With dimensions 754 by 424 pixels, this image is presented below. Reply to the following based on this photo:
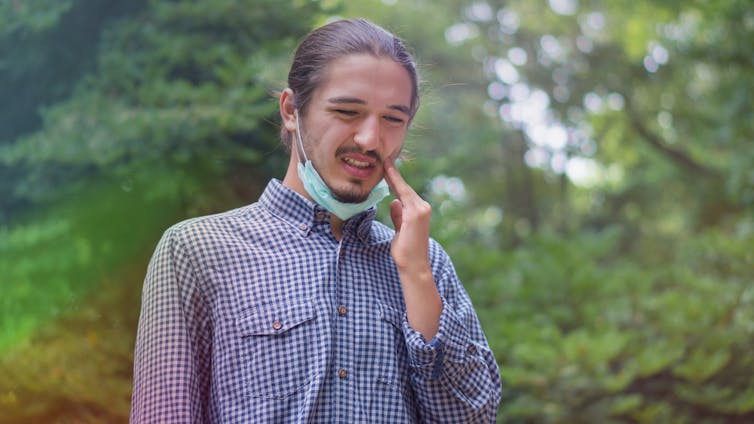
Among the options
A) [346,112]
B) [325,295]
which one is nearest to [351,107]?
[346,112]

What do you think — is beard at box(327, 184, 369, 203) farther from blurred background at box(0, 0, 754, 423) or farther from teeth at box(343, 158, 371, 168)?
blurred background at box(0, 0, 754, 423)

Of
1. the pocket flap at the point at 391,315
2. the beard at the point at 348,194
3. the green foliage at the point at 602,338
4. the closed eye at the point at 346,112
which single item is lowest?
the pocket flap at the point at 391,315

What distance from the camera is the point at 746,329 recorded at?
17.3ft

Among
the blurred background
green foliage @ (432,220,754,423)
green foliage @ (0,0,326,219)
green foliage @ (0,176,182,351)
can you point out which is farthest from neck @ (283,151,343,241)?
green foliage @ (432,220,754,423)

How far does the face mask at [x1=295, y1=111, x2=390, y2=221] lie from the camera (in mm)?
1530

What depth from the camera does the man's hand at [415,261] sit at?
56.4 inches

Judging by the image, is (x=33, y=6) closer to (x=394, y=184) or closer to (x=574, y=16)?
(x=394, y=184)

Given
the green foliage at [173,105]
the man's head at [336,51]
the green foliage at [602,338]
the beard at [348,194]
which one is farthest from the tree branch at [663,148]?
the beard at [348,194]

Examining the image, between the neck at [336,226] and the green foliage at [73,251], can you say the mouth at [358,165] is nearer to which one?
the neck at [336,226]

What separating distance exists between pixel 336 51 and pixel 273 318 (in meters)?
0.51

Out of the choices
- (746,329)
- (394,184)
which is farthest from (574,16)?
(394,184)

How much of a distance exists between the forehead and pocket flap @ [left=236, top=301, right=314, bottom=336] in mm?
380

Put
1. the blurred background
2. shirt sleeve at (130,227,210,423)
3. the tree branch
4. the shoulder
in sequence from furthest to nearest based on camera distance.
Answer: the tree branch → the blurred background → the shoulder → shirt sleeve at (130,227,210,423)

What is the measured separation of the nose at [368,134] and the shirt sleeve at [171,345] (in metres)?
0.36
